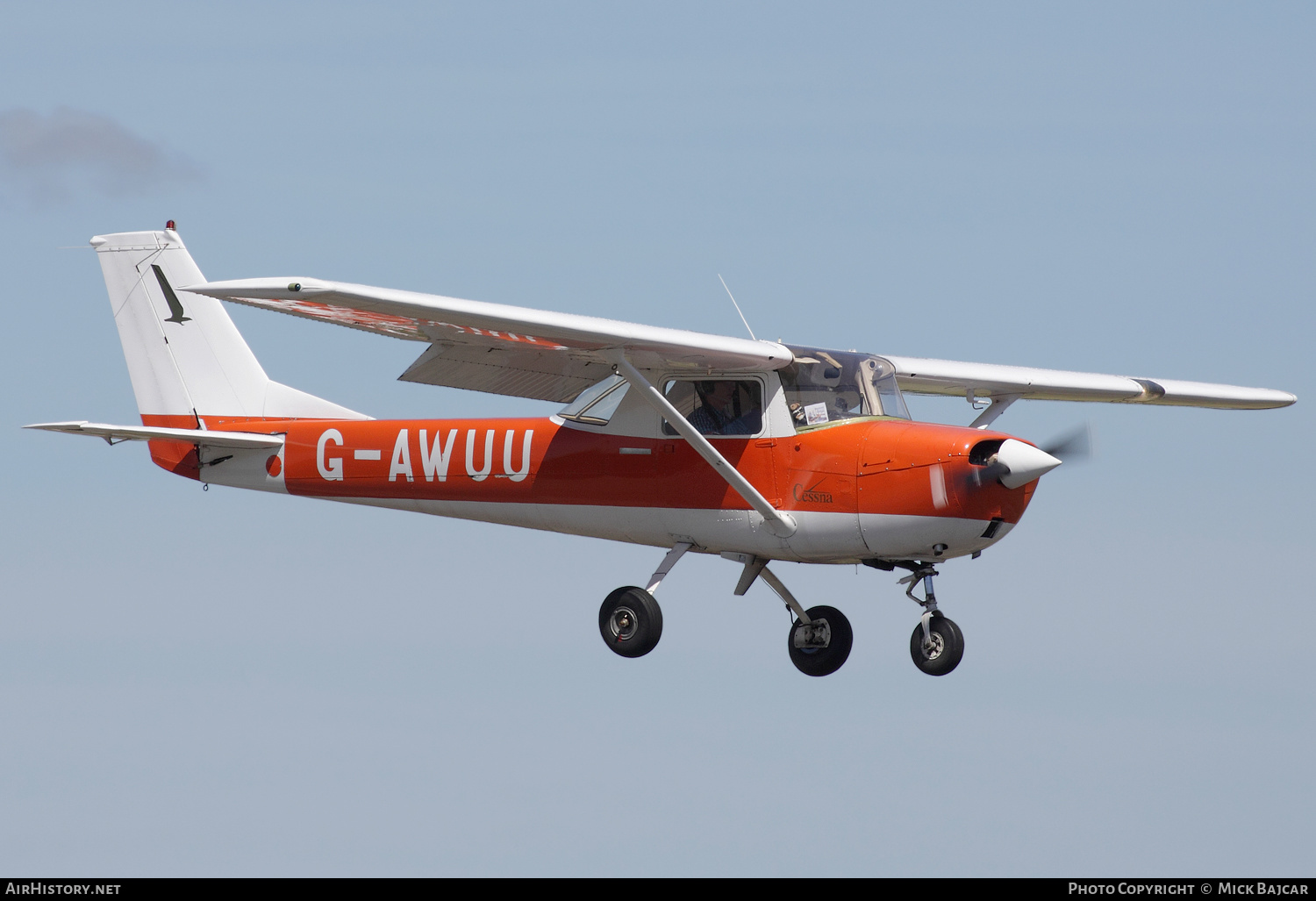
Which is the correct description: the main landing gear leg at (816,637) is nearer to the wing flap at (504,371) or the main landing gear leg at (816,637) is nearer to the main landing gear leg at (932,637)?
the main landing gear leg at (932,637)

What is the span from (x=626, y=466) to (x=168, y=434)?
5.05m

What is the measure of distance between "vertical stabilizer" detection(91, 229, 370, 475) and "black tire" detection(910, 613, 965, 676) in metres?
7.90

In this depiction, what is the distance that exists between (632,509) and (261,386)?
16.9 ft

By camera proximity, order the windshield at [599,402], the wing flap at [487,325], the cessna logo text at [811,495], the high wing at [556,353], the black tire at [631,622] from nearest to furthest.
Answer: the wing flap at [487,325], the high wing at [556,353], the cessna logo text at [811,495], the black tire at [631,622], the windshield at [599,402]

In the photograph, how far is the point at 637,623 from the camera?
→ 1670 centimetres

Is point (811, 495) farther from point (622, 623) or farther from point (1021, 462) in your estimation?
point (622, 623)

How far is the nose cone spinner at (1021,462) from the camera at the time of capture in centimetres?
1527

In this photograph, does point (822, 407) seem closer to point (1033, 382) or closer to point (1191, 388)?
point (1033, 382)

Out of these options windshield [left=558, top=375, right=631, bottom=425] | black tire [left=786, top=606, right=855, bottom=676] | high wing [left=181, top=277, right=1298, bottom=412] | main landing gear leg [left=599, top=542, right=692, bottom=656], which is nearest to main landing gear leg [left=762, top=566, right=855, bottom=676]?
black tire [left=786, top=606, right=855, bottom=676]

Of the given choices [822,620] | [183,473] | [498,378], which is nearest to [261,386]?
[183,473]

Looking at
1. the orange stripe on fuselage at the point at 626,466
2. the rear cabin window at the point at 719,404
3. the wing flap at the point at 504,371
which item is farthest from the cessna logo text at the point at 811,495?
the wing flap at the point at 504,371

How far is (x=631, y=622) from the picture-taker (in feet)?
55.0

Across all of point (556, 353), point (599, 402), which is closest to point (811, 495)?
point (599, 402)

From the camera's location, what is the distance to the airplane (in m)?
15.6
